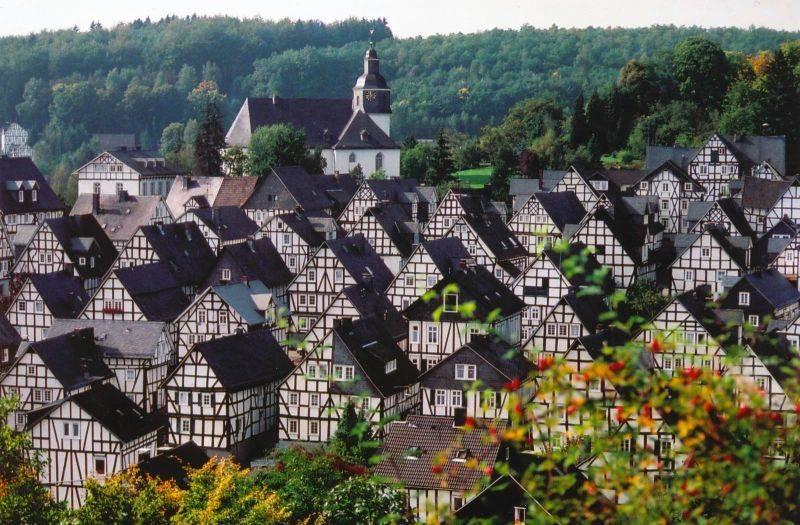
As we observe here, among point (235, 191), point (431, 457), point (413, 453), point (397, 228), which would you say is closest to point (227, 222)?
point (397, 228)

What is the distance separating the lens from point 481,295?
52.5m

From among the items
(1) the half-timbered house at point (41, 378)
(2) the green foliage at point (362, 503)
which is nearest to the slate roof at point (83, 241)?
(1) the half-timbered house at point (41, 378)

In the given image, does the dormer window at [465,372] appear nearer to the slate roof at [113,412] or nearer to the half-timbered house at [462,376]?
the half-timbered house at [462,376]

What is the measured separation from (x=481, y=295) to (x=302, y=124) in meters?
51.2

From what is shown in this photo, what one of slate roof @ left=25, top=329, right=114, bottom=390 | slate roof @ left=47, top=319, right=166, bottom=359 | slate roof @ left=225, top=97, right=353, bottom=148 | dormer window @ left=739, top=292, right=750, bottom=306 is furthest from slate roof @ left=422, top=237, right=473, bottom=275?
slate roof @ left=225, top=97, right=353, bottom=148

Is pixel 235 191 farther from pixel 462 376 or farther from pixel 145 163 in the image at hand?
pixel 462 376

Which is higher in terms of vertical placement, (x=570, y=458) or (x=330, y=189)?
(x=570, y=458)

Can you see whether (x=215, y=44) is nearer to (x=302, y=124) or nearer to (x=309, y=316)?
(x=302, y=124)

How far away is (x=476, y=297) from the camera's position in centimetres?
5206

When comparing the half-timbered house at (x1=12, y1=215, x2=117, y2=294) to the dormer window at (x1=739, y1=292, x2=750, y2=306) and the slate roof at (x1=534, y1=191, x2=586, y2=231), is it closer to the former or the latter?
the slate roof at (x1=534, y1=191, x2=586, y2=231)

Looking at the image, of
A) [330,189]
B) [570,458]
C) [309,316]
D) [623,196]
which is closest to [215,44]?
[330,189]

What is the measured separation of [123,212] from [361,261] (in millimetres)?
16297

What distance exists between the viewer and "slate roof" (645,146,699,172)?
7925 centimetres

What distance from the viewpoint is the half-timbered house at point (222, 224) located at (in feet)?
225
